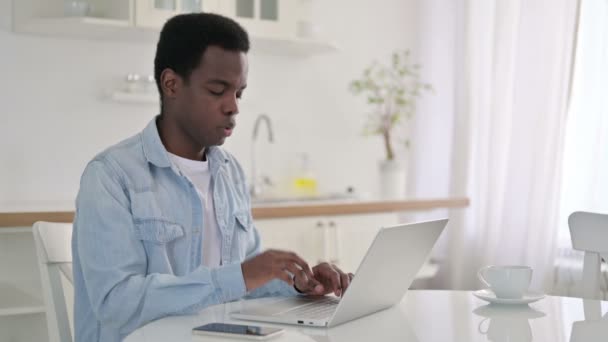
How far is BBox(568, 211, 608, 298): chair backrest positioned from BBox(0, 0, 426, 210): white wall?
5.76ft

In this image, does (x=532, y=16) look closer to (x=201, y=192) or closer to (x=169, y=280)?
(x=201, y=192)

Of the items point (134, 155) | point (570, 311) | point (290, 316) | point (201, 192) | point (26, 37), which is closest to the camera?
point (290, 316)

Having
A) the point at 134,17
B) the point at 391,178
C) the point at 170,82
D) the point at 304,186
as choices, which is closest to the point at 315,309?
the point at 170,82

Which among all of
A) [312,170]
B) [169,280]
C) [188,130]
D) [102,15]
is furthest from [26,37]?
[169,280]

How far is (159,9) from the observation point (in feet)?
10.5

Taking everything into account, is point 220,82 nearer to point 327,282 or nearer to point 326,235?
point 327,282

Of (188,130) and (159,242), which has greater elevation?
(188,130)

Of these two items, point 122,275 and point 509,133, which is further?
point 509,133

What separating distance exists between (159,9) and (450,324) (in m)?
2.17

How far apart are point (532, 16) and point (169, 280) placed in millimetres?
2667

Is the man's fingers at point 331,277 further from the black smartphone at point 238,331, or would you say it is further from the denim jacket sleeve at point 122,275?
the black smartphone at point 238,331

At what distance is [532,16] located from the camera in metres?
3.65

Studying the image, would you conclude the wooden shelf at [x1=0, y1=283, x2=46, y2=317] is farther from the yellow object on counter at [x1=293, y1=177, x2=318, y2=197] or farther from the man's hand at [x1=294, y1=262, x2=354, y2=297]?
the yellow object on counter at [x1=293, y1=177, x2=318, y2=197]

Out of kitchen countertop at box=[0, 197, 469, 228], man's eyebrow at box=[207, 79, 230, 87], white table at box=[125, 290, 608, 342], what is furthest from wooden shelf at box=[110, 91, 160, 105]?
white table at box=[125, 290, 608, 342]
